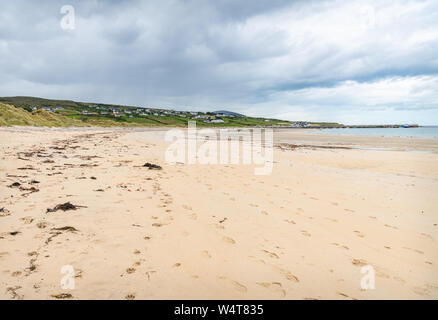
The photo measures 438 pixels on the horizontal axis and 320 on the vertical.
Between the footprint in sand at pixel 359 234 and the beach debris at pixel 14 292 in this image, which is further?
the footprint in sand at pixel 359 234

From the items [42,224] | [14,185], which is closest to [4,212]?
[42,224]

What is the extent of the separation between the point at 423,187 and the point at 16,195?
1441cm

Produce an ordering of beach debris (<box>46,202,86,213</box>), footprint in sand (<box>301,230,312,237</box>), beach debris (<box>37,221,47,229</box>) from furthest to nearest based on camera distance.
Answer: beach debris (<box>46,202,86,213</box>) → footprint in sand (<box>301,230,312,237</box>) → beach debris (<box>37,221,47,229</box>)

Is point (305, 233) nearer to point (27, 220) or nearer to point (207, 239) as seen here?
point (207, 239)

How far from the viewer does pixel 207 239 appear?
4230 mm

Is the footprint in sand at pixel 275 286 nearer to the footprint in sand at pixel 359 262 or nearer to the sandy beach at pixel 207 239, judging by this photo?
the sandy beach at pixel 207 239

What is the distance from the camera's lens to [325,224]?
525 centimetres

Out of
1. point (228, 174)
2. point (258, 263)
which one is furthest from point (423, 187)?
point (258, 263)

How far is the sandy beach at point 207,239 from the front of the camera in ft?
9.73

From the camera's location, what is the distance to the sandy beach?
2967 mm

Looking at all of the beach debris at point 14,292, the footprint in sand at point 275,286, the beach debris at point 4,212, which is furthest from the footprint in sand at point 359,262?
the beach debris at point 4,212

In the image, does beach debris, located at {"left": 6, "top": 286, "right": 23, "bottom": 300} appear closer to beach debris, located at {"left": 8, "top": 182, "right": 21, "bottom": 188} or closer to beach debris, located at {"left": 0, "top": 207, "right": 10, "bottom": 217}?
beach debris, located at {"left": 0, "top": 207, "right": 10, "bottom": 217}

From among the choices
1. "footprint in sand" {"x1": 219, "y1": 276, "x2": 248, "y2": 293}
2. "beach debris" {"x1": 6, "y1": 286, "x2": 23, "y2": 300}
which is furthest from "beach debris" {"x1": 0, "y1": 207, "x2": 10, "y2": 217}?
"footprint in sand" {"x1": 219, "y1": 276, "x2": 248, "y2": 293}
